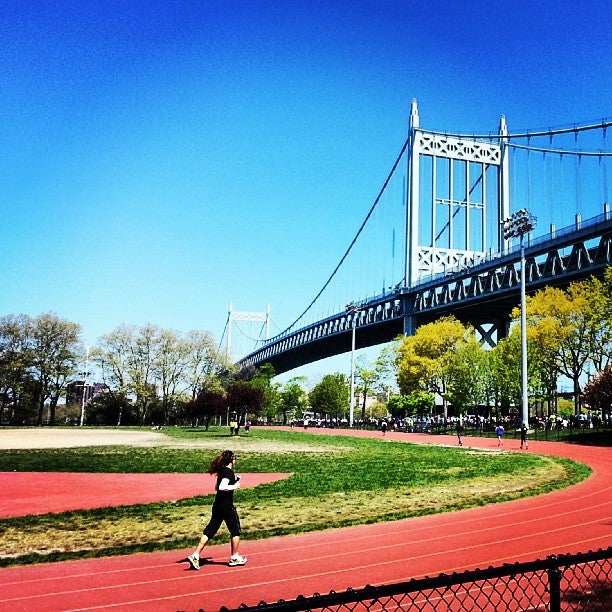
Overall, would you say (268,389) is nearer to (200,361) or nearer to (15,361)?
(200,361)

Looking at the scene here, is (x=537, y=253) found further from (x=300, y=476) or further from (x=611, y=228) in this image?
(x=300, y=476)

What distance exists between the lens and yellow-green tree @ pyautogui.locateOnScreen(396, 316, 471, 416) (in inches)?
2450

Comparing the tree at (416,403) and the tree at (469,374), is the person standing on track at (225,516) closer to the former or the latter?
the tree at (469,374)

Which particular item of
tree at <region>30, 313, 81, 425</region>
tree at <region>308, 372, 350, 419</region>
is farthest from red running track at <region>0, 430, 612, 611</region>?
tree at <region>308, 372, 350, 419</region>

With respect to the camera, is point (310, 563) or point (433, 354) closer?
point (310, 563)

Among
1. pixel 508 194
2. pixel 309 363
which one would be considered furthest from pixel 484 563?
pixel 309 363

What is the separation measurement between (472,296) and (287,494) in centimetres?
5355

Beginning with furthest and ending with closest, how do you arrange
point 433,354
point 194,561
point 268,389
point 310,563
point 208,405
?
point 268,389 → point 433,354 → point 208,405 → point 310,563 → point 194,561

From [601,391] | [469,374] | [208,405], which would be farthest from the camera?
[469,374]

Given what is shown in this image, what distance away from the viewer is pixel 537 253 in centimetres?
5681

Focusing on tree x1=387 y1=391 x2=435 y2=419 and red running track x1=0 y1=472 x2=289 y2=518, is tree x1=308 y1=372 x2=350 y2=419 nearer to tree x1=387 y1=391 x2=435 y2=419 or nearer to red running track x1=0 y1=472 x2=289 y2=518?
tree x1=387 y1=391 x2=435 y2=419

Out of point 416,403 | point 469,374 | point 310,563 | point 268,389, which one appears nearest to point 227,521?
point 310,563

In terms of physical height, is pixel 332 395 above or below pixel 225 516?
above

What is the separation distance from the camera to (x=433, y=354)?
6309cm
